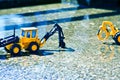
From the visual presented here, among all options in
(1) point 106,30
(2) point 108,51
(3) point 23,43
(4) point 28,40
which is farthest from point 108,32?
(3) point 23,43

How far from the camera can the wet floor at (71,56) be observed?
11.4 meters

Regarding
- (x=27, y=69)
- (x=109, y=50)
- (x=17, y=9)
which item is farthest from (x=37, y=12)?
(x=27, y=69)

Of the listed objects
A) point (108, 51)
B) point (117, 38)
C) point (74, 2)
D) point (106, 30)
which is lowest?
point (108, 51)

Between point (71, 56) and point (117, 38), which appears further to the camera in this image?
point (117, 38)

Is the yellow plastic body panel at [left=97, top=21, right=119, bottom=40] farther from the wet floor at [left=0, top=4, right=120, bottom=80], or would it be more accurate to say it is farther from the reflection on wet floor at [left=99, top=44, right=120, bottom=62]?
the reflection on wet floor at [left=99, top=44, right=120, bottom=62]

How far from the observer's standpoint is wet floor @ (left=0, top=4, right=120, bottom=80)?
11414 mm

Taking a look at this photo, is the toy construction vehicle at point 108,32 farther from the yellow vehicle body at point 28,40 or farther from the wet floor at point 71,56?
the yellow vehicle body at point 28,40

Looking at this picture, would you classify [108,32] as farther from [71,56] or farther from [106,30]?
[71,56]

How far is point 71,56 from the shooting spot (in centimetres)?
1353

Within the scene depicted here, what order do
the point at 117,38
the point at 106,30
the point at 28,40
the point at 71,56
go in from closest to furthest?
the point at 71,56 < the point at 28,40 < the point at 117,38 < the point at 106,30

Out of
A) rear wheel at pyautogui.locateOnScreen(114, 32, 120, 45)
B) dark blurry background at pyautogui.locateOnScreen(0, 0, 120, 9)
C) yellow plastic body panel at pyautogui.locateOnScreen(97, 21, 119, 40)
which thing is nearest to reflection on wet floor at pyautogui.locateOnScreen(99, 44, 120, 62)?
rear wheel at pyautogui.locateOnScreen(114, 32, 120, 45)

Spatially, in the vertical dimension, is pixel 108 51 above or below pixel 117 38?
below

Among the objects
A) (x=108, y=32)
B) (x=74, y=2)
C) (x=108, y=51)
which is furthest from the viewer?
(x=74, y=2)

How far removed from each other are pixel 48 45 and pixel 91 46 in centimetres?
217
